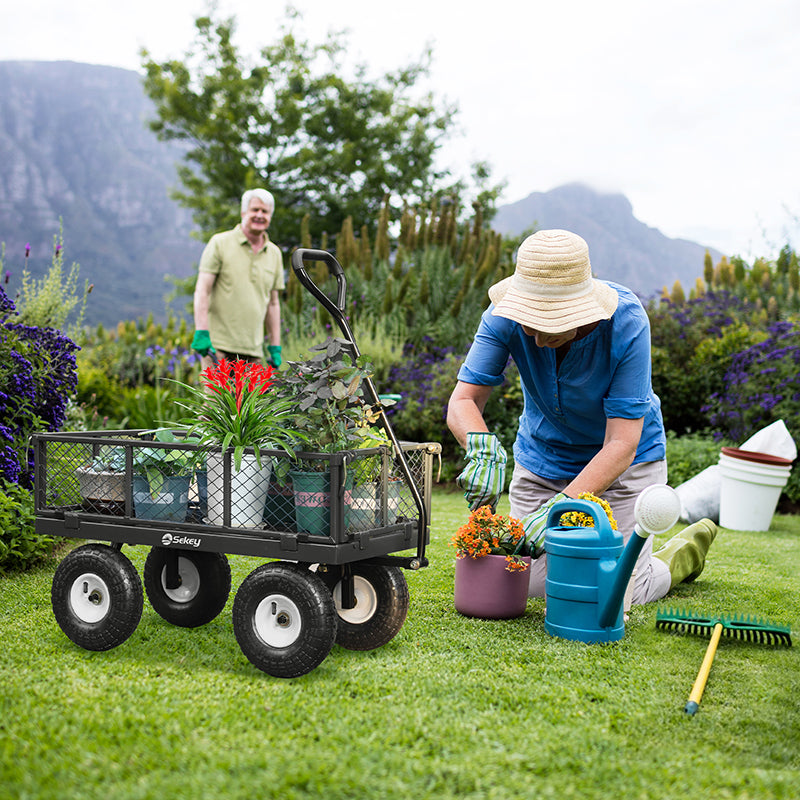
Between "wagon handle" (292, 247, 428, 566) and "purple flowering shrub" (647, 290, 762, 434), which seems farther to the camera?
"purple flowering shrub" (647, 290, 762, 434)

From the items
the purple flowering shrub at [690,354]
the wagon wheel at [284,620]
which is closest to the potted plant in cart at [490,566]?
the wagon wheel at [284,620]

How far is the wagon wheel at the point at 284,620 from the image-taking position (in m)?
2.35

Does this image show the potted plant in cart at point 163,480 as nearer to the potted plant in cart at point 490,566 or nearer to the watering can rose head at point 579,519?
the potted plant in cart at point 490,566

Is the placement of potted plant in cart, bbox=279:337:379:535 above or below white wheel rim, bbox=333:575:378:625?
above

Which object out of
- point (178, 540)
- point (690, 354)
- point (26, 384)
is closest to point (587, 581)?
point (178, 540)

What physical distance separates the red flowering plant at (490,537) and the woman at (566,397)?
0.25 ft

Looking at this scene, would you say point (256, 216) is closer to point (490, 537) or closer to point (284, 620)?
point (490, 537)

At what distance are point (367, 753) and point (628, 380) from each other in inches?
73.1

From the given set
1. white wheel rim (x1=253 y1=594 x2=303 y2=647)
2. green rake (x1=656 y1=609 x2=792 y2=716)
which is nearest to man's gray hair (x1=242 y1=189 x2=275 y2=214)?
white wheel rim (x1=253 y1=594 x2=303 y2=647)

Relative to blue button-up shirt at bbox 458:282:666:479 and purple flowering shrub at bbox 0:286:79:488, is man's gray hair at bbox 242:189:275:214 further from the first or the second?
blue button-up shirt at bbox 458:282:666:479

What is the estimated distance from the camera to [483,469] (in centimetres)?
312

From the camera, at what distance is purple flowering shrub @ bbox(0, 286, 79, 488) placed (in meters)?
4.00

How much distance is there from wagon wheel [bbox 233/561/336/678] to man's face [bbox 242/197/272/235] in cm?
359

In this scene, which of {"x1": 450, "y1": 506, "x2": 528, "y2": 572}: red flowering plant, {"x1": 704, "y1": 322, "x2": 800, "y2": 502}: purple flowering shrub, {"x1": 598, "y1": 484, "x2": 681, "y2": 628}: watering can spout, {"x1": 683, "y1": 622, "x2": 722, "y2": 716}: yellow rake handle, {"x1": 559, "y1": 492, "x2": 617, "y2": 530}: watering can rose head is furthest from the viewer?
{"x1": 704, "y1": 322, "x2": 800, "y2": 502}: purple flowering shrub
